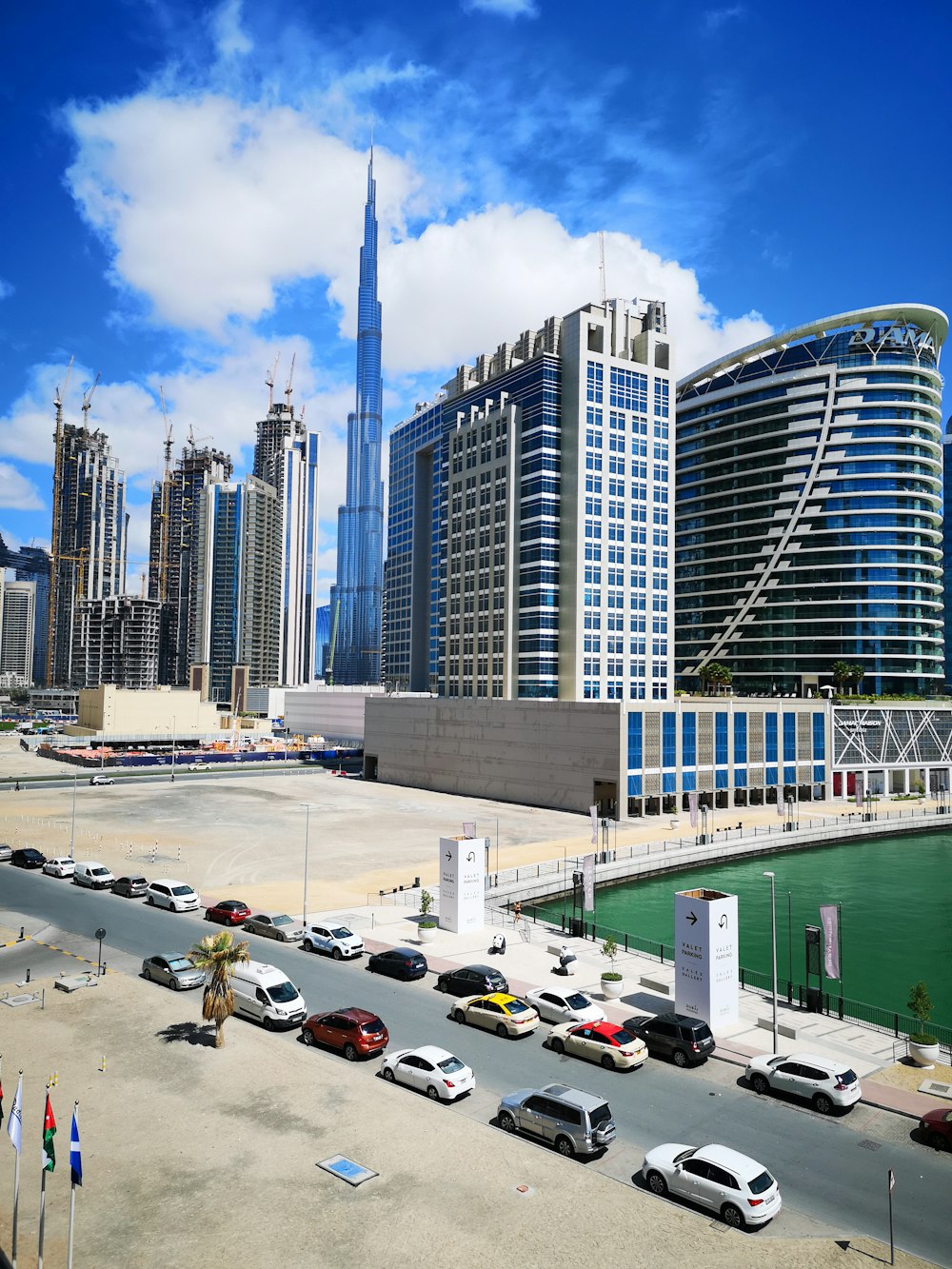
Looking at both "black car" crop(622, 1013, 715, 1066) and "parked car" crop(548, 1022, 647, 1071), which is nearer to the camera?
"parked car" crop(548, 1022, 647, 1071)

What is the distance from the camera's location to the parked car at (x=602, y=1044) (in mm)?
29500

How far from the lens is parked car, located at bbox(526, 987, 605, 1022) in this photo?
33.1m

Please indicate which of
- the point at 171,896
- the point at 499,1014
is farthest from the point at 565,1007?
the point at 171,896

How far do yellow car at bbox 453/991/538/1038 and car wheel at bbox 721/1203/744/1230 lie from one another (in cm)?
1229

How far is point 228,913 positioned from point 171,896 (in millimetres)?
5475

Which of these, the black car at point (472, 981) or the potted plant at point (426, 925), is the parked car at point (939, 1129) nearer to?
the black car at point (472, 981)

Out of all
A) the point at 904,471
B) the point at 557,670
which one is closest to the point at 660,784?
the point at 557,670

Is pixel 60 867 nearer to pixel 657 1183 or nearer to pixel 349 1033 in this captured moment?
pixel 349 1033

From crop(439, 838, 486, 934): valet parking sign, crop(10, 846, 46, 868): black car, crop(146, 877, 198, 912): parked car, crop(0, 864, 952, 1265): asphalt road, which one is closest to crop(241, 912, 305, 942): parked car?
crop(0, 864, 952, 1265): asphalt road

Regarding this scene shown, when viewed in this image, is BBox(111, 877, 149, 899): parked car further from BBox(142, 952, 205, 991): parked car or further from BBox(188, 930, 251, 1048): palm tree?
BBox(188, 930, 251, 1048): palm tree

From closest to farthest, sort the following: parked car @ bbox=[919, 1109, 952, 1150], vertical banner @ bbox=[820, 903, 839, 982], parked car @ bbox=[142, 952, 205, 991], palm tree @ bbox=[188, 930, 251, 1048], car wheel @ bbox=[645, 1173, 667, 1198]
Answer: car wheel @ bbox=[645, 1173, 667, 1198]
parked car @ bbox=[919, 1109, 952, 1150]
palm tree @ bbox=[188, 930, 251, 1048]
parked car @ bbox=[142, 952, 205, 991]
vertical banner @ bbox=[820, 903, 839, 982]

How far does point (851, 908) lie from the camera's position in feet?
205

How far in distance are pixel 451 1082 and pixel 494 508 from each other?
9815 centimetres

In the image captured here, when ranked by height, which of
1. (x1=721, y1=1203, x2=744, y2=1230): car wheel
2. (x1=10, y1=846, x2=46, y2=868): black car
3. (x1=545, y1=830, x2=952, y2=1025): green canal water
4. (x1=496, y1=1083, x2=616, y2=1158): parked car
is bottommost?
(x1=545, y1=830, x2=952, y2=1025): green canal water
